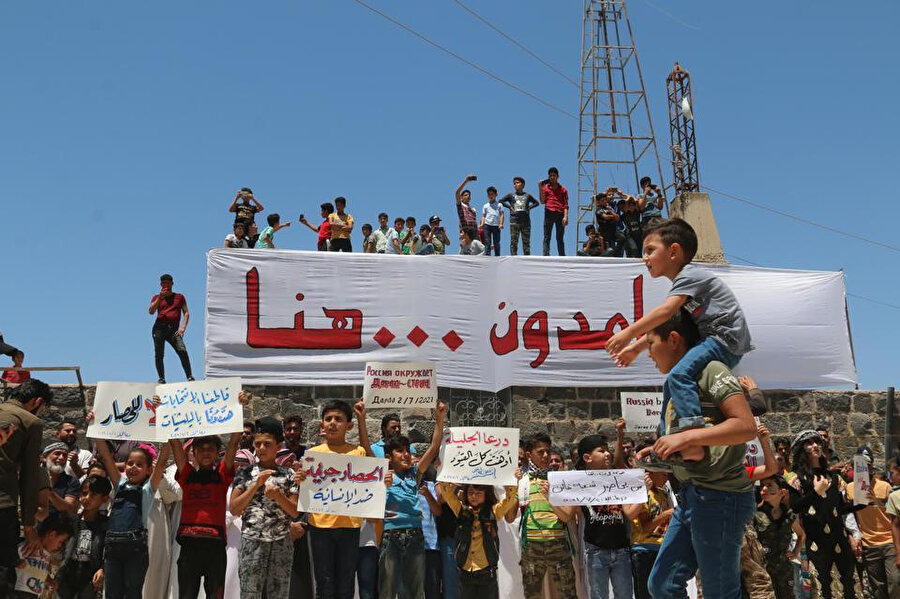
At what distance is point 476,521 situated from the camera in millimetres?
7316

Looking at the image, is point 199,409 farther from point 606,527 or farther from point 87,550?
point 606,527

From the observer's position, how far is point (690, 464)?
129 inches

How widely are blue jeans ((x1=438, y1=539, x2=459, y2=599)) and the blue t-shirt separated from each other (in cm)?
33

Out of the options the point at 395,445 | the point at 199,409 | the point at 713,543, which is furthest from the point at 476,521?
the point at 713,543

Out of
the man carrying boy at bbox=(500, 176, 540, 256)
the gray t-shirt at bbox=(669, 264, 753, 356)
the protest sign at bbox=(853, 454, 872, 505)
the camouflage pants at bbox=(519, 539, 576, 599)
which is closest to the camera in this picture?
the gray t-shirt at bbox=(669, 264, 753, 356)

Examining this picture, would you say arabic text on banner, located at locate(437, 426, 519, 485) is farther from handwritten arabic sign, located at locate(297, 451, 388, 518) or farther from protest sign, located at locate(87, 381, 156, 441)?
protest sign, located at locate(87, 381, 156, 441)

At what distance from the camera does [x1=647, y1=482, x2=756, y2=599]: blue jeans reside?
3.26 metres

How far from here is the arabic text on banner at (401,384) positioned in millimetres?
8648

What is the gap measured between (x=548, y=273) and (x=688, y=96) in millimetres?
7987

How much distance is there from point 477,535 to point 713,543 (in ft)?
13.9

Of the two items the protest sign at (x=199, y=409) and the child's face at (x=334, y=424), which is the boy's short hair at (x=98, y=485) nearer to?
the protest sign at (x=199, y=409)

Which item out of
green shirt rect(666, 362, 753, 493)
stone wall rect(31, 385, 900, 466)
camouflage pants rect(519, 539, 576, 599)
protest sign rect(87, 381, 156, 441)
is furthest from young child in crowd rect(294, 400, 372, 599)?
stone wall rect(31, 385, 900, 466)

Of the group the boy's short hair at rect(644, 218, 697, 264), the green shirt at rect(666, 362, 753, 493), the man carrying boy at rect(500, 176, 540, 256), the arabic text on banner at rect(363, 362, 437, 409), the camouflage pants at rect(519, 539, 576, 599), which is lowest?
the camouflage pants at rect(519, 539, 576, 599)

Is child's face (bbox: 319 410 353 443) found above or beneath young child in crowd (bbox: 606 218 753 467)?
beneath
